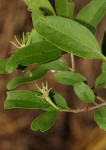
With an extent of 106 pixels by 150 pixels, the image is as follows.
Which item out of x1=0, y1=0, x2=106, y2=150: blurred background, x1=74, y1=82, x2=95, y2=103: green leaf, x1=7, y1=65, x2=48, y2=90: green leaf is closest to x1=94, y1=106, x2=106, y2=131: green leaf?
x1=74, y1=82, x2=95, y2=103: green leaf

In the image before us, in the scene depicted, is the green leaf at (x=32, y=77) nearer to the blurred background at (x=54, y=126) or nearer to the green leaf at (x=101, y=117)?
the green leaf at (x=101, y=117)

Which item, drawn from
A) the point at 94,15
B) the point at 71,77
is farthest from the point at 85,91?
the point at 94,15

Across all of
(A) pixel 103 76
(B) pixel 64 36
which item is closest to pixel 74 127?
(A) pixel 103 76

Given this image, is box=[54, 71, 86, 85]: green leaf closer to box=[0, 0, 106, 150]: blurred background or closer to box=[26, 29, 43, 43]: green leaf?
box=[26, 29, 43, 43]: green leaf

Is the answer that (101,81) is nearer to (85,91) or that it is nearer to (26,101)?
(85,91)

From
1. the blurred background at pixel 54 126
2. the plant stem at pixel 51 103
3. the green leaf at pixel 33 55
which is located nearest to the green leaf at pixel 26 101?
the plant stem at pixel 51 103

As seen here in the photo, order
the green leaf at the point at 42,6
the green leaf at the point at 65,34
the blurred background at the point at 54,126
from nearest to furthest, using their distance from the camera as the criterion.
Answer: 1. the green leaf at the point at 65,34
2. the green leaf at the point at 42,6
3. the blurred background at the point at 54,126
